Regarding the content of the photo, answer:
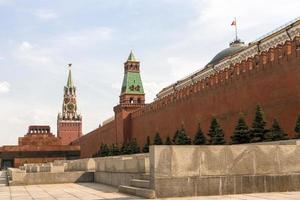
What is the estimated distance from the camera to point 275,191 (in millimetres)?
6621

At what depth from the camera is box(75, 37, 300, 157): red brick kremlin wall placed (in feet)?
54.0

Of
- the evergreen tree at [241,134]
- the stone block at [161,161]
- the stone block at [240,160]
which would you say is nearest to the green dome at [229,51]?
the evergreen tree at [241,134]

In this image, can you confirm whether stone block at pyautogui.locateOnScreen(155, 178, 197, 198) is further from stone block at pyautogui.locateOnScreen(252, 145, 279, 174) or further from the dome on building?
the dome on building

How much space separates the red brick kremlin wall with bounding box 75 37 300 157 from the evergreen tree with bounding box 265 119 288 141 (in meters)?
0.44

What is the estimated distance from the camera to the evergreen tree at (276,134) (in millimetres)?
15641

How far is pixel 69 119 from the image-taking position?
275ft

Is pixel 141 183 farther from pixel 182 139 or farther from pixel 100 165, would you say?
pixel 182 139

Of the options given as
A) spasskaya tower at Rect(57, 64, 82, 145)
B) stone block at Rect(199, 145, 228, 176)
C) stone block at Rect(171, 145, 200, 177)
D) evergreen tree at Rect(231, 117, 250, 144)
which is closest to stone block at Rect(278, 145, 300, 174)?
stone block at Rect(199, 145, 228, 176)

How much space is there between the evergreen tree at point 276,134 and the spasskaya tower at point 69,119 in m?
68.5

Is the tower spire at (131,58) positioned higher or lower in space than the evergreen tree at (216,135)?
higher

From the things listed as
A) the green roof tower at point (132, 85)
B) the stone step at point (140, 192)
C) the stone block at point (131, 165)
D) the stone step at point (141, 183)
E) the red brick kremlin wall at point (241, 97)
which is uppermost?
the green roof tower at point (132, 85)

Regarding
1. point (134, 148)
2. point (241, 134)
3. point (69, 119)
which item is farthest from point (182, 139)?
point (69, 119)

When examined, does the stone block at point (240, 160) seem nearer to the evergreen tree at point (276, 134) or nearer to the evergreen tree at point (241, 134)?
the evergreen tree at point (276, 134)

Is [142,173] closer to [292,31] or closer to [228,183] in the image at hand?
[228,183]
